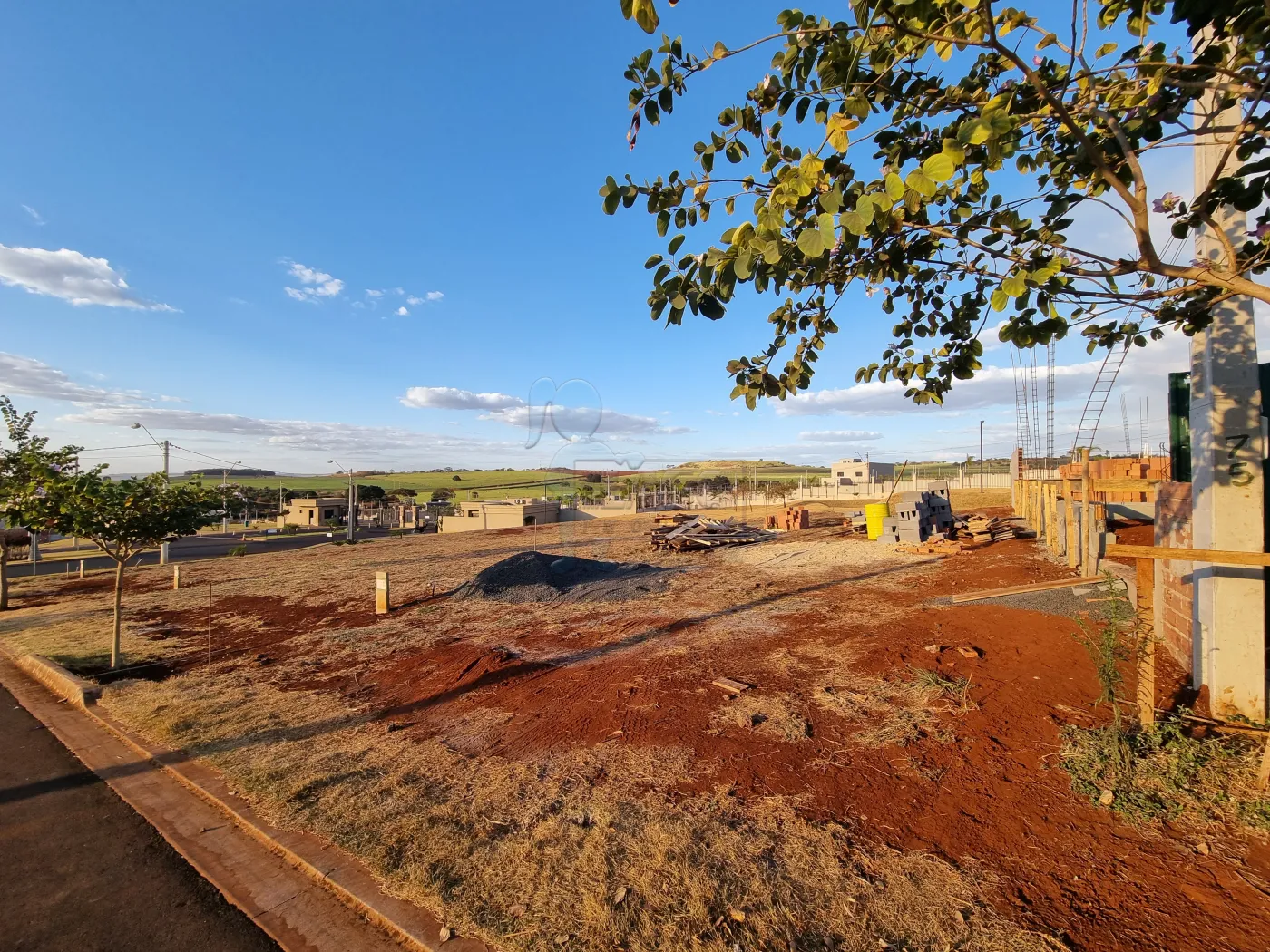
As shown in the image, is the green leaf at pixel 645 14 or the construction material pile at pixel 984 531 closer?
the green leaf at pixel 645 14

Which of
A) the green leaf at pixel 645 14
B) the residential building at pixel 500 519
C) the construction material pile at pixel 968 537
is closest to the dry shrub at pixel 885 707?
the green leaf at pixel 645 14

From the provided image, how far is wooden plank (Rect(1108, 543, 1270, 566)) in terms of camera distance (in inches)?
153

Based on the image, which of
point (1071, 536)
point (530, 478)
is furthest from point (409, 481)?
point (1071, 536)

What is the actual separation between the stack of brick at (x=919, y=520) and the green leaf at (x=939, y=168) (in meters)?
17.7

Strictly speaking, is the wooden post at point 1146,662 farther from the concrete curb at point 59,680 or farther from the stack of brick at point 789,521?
the stack of brick at point 789,521

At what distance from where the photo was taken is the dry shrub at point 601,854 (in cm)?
299

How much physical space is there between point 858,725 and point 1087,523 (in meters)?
5.57

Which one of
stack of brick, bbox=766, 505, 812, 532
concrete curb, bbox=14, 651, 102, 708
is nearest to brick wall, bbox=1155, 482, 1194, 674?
concrete curb, bbox=14, 651, 102, 708

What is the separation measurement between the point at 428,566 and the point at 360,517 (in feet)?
160

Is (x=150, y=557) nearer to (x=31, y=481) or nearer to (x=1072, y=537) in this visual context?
(x=31, y=481)

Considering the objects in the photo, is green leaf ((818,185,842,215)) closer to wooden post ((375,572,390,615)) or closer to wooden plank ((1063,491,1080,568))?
wooden plank ((1063,491,1080,568))

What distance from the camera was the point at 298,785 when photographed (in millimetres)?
4824

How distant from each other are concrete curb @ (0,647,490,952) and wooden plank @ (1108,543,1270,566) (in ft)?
16.3

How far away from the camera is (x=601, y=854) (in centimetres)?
369
